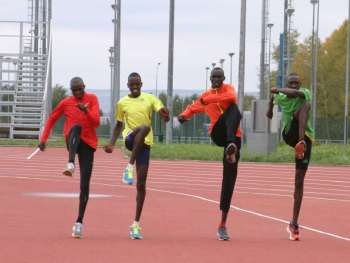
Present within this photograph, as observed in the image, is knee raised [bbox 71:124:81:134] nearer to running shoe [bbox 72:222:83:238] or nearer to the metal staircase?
running shoe [bbox 72:222:83:238]

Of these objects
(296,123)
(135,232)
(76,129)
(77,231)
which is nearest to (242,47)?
(296,123)

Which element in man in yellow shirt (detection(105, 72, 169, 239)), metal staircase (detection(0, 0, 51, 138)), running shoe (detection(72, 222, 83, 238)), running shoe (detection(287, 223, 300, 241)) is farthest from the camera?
metal staircase (detection(0, 0, 51, 138))

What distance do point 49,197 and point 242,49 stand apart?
1952 cm

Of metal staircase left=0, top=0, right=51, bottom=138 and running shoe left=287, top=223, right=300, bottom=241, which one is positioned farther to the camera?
metal staircase left=0, top=0, right=51, bottom=138

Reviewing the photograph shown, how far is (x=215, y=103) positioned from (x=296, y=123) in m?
1.07

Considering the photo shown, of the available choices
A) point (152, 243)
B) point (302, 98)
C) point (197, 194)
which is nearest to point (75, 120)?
point (152, 243)

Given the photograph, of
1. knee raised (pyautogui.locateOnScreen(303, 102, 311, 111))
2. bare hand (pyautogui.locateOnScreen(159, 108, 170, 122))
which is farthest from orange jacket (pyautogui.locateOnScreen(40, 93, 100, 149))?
knee raised (pyautogui.locateOnScreen(303, 102, 311, 111))

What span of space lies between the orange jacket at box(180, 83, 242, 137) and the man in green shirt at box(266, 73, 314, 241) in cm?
52

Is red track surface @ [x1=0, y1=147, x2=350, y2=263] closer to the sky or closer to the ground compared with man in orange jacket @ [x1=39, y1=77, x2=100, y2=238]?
closer to the ground

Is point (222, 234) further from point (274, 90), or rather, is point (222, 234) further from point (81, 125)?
point (81, 125)

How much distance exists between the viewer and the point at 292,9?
5334cm

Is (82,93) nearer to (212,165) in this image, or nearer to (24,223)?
(24,223)

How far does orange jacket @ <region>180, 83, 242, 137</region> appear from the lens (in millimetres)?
11547

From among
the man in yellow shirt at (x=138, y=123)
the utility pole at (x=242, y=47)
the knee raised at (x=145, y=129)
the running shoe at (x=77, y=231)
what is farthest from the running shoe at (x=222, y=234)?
the utility pole at (x=242, y=47)
